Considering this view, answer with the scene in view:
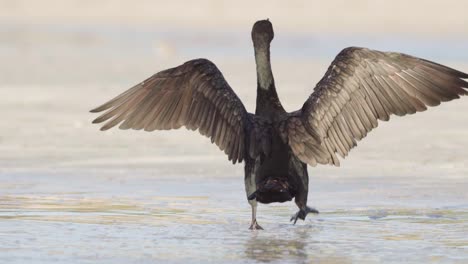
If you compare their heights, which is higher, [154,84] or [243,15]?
[243,15]

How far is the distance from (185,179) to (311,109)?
7.93 feet

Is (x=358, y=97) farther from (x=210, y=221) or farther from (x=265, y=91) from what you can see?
(x=210, y=221)

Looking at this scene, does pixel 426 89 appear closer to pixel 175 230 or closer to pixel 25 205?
pixel 175 230

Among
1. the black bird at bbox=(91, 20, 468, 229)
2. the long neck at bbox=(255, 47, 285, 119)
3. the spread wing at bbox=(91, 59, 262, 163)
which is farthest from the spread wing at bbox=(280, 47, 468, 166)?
the spread wing at bbox=(91, 59, 262, 163)

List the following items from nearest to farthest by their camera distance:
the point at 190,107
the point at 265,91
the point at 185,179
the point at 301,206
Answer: the point at 301,206, the point at 265,91, the point at 190,107, the point at 185,179

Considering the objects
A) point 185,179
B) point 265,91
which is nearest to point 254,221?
point 265,91

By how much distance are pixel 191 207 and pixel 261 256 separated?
2064mm

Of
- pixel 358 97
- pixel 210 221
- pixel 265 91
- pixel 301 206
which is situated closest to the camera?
pixel 301 206

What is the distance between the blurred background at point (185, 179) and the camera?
8.25 m

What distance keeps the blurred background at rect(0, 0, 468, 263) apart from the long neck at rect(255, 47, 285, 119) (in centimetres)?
84

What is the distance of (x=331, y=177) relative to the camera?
37.3 ft

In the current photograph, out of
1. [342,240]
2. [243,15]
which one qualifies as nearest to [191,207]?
[342,240]

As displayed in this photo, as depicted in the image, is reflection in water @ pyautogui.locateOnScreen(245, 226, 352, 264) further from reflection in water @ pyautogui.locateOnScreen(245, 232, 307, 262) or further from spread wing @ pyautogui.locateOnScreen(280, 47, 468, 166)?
spread wing @ pyautogui.locateOnScreen(280, 47, 468, 166)

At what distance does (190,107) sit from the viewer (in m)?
9.56
